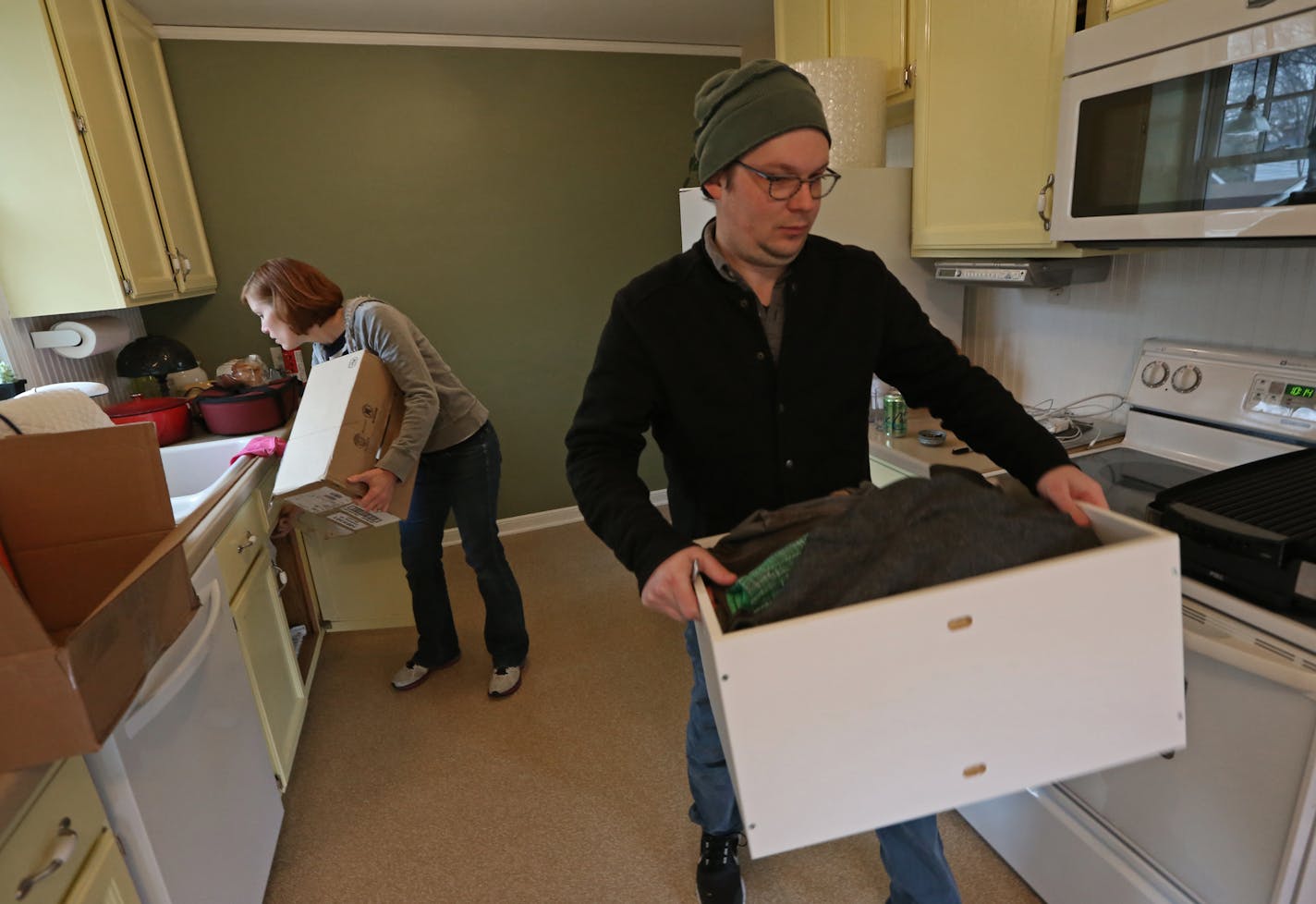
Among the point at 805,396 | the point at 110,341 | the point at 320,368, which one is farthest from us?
the point at 110,341

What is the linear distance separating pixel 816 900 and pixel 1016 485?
39.0 inches

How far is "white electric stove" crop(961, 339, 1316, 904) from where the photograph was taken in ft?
3.26

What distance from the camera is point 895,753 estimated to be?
29.3 inches

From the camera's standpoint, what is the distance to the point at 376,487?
5.81ft

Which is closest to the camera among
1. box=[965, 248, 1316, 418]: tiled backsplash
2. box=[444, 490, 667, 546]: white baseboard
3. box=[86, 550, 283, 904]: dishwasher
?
box=[86, 550, 283, 904]: dishwasher

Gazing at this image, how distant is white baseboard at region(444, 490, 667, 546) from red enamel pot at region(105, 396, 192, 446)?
134 centimetres

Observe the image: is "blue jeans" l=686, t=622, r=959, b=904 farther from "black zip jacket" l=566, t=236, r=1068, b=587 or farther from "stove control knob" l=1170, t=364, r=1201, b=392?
"stove control knob" l=1170, t=364, r=1201, b=392

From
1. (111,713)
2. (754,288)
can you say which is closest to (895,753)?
(754,288)

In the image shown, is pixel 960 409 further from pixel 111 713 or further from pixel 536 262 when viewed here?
pixel 536 262

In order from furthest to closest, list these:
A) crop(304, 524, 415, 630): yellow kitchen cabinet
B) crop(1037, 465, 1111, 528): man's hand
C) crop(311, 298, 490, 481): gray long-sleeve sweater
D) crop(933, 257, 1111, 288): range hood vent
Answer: crop(304, 524, 415, 630): yellow kitchen cabinet, crop(311, 298, 490, 481): gray long-sleeve sweater, crop(933, 257, 1111, 288): range hood vent, crop(1037, 465, 1111, 528): man's hand

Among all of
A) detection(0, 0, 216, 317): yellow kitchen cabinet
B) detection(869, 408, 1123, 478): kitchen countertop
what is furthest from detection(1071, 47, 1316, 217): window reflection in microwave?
detection(0, 0, 216, 317): yellow kitchen cabinet

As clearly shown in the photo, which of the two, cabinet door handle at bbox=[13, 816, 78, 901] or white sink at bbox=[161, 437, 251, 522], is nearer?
cabinet door handle at bbox=[13, 816, 78, 901]

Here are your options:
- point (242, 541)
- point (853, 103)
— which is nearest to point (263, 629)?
point (242, 541)

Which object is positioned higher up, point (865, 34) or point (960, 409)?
point (865, 34)
